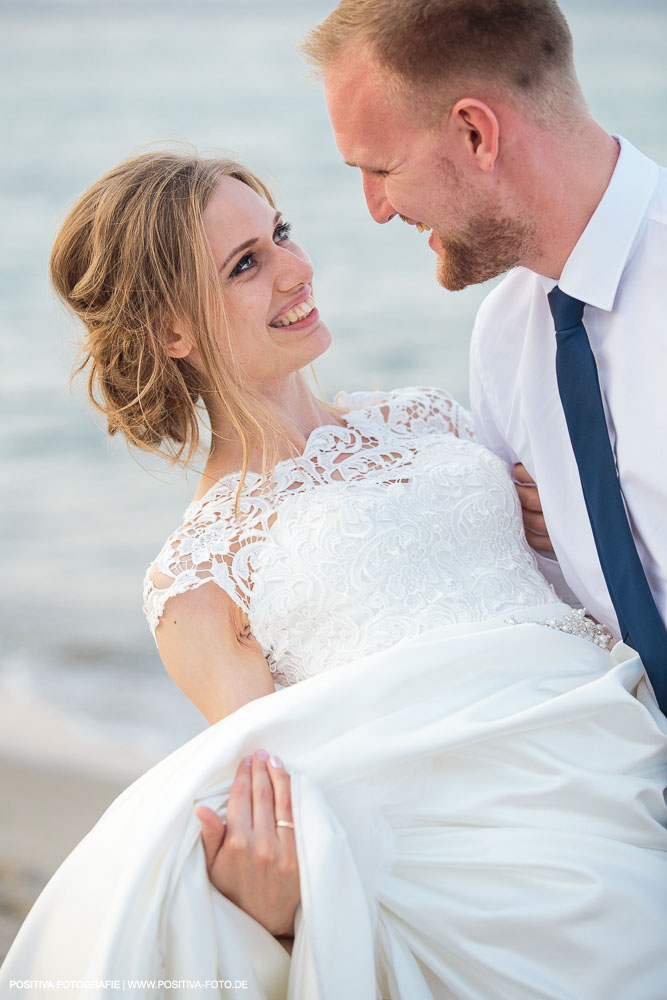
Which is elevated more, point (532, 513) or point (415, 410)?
point (415, 410)

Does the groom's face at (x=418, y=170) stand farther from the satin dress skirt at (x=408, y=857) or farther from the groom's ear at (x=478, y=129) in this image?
the satin dress skirt at (x=408, y=857)

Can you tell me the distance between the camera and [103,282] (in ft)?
8.39

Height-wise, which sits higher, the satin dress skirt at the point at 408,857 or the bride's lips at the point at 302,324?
the bride's lips at the point at 302,324

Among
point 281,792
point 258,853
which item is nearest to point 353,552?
point 281,792

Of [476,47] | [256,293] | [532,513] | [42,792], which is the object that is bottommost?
[42,792]

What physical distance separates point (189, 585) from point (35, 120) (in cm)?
1247

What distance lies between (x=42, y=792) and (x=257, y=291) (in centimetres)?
219

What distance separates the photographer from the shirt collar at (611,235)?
6.57 feet

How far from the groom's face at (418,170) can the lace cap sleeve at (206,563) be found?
31.1 inches

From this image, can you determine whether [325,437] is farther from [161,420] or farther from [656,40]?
[656,40]

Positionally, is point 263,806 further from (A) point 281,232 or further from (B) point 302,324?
(A) point 281,232

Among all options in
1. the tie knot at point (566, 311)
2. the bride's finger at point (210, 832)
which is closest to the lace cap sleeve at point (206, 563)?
the bride's finger at point (210, 832)

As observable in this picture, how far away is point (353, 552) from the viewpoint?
2297 mm

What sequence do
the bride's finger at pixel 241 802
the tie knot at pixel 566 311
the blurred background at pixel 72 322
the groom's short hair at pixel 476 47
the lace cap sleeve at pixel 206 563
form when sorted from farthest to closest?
the blurred background at pixel 72 322, the lace cap sleeve at pixel 206 563, the tie knot at pixel 566 311, the groom's short hair at pixel 476 47, the bride's finger at pixel 241 802
